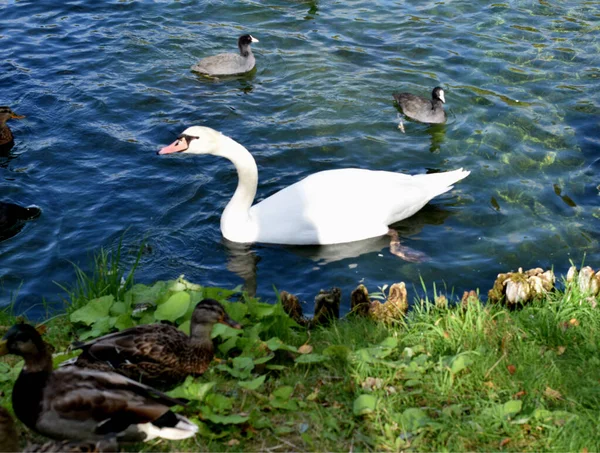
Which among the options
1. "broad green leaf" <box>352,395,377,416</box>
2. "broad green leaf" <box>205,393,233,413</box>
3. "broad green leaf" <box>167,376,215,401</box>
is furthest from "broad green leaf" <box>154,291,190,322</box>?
"broad green leaf" <box>352,395,377,416</box>

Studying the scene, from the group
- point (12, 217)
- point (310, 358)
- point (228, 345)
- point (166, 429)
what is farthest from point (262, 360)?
point (12, 217)

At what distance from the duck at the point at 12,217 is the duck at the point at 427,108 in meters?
5.31

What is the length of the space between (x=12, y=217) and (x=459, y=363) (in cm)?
615

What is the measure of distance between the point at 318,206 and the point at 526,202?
2676 mm

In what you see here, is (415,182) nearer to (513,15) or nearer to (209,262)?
(209,262)

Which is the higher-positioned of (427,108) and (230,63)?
(230,63)

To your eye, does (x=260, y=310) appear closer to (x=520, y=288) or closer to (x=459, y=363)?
(x=459, y=363)

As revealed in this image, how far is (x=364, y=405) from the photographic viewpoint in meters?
4.68

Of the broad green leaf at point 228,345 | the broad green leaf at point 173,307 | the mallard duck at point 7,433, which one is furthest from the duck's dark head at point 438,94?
the mallard duck at point 7,433

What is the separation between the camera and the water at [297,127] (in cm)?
868

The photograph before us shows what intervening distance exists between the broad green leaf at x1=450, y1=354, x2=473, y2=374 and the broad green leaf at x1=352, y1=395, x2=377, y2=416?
0.57 metres

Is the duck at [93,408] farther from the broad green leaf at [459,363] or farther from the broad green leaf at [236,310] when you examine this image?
the broad green leaf at [459,363]

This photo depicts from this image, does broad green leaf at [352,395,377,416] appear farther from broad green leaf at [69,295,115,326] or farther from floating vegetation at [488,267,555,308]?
broad green leaf at [69,295,115,326]

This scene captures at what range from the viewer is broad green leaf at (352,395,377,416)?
15.3ft
